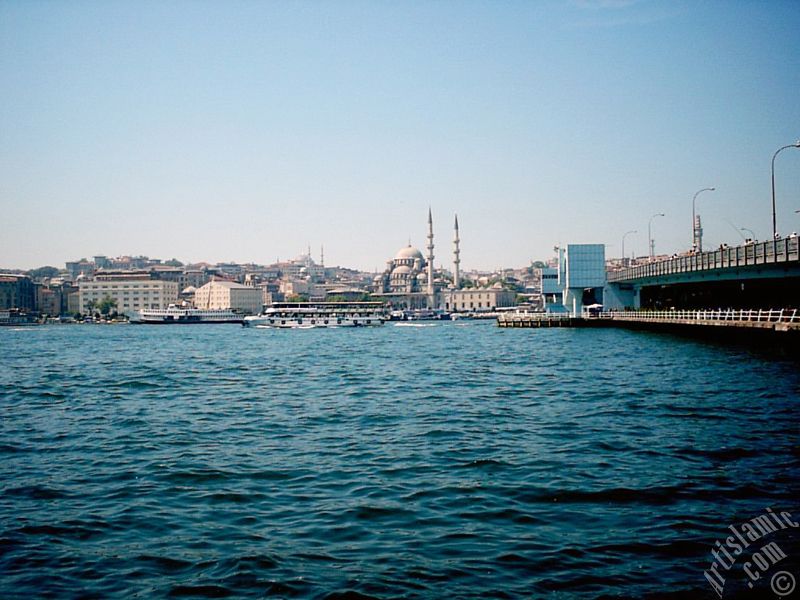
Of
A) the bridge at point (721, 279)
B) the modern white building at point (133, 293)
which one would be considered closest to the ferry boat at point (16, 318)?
the modern white building at point (133, 293)

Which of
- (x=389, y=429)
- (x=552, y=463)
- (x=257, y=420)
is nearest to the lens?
(x=552, y=463)

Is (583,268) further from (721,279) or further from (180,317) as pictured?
(180,317)

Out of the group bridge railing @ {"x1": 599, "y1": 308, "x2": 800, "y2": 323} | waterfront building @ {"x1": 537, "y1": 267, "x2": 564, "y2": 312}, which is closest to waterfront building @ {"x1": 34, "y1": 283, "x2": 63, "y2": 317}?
waterfront building @ {"x1": 537, "y1": 267, "x2": 564, "y2": 312}

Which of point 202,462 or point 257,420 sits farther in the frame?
point 257,420

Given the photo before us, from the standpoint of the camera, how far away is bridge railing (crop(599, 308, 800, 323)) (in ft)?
111

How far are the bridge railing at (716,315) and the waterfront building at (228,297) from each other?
112464mm

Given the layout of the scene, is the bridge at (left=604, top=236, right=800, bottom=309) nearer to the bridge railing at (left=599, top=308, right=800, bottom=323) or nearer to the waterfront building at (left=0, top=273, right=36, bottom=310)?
the bridge railing at (left=599, top=308, right=800, bottom=323)

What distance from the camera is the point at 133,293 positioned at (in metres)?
169

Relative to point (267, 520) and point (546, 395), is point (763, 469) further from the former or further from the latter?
point (546, 395)

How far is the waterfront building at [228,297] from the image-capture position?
6713 inches

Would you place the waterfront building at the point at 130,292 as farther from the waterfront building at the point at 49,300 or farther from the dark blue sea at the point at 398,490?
the dark blue sea at the point at 398,490

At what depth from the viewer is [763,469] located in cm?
1191

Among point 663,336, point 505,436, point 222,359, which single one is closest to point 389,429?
point 505,436

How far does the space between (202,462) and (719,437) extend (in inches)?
388
